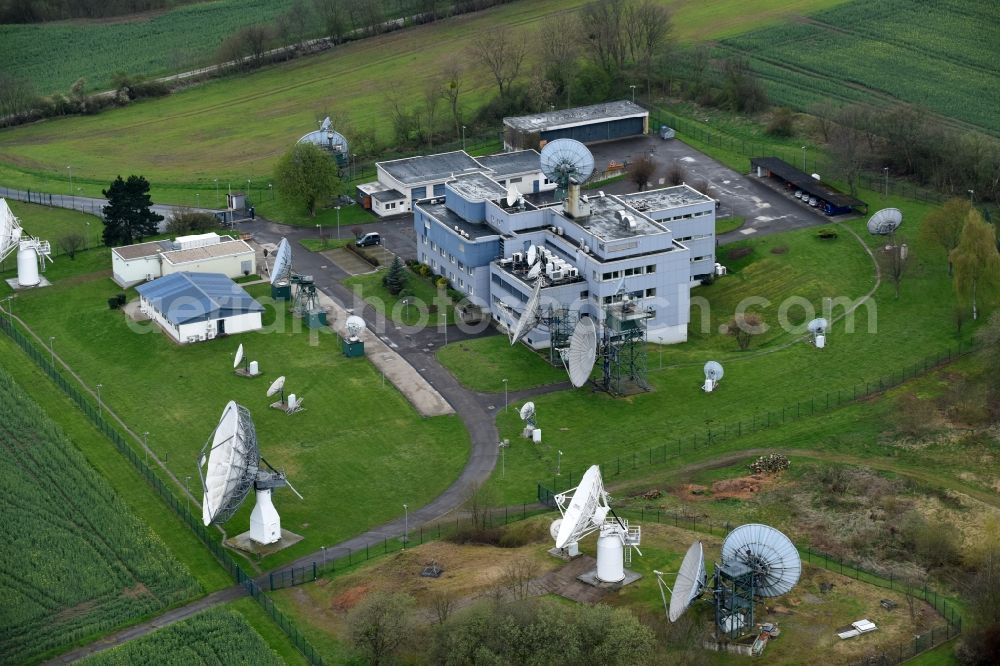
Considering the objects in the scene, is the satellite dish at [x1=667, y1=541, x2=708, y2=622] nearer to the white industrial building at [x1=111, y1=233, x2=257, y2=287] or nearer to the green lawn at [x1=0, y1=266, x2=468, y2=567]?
the green lawn at [x1=0, y1=266, x2=468, y2=567]

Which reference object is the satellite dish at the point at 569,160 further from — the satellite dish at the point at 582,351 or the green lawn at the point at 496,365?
the satellite dish at the point at 582,351

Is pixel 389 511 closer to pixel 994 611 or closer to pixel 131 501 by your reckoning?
pixel 131 501

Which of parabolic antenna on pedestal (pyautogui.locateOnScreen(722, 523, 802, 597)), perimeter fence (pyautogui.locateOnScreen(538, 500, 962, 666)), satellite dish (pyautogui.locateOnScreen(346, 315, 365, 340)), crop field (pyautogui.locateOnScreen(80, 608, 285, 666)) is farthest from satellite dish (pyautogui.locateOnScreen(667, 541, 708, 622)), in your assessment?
satellite dish (pyautogui.locateOnScreen(346, 315, 365, 340))

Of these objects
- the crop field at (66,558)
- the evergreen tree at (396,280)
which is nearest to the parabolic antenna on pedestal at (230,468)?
the crop field at (66,558)

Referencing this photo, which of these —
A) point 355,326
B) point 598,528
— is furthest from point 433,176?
point 598,528

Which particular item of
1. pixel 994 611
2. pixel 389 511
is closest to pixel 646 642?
pixel 994 611
